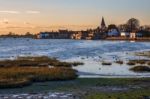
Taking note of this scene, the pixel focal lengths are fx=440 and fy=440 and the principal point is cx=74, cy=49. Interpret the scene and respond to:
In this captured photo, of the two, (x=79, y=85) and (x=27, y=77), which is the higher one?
(x=27, y=77)

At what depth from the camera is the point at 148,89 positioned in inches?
1296

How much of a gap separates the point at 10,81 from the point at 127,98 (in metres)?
11.3

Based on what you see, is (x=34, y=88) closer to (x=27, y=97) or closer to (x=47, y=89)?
(x=47, y=89)

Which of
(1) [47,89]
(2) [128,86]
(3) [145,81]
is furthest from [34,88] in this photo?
(3) [145,81]

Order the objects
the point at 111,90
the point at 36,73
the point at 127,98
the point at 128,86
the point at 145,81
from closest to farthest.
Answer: the point at 127,98 → the point at 111,90 → the point at 128,86 → the point at 145,81 → the point at 36,73

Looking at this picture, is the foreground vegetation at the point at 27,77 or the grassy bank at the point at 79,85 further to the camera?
the foreground vegetation at the point at 27,77

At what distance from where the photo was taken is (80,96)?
29.1m

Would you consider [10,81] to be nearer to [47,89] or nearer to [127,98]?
[47,89]

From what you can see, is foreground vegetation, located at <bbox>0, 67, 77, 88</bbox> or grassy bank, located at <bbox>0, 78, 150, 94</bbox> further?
foreground vegetation, located at <bbox>0, 67, 77, 88</bbox>

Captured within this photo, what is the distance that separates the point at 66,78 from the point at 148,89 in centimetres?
940

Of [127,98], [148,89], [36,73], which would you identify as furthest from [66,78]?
[127,98]

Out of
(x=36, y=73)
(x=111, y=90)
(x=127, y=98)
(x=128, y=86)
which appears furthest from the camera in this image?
(x=36, y=73)

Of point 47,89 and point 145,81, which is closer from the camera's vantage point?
point 47,89

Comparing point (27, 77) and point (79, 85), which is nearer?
point (79, 85)
